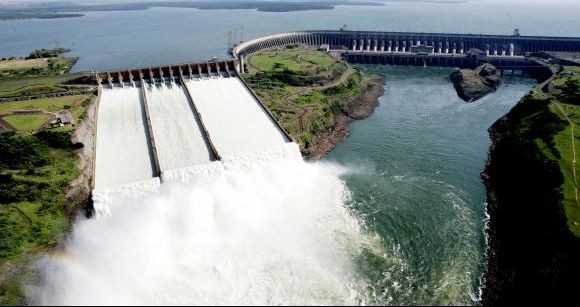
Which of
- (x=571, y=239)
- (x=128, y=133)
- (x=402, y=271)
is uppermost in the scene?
(x=128, y=133)

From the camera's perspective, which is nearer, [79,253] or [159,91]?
[79,253]

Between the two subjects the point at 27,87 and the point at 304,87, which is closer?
the point at 27,87

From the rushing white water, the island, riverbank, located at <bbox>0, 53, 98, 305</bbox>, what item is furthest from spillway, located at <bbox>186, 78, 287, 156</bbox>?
riverbank, located at <bbox>0, 53, 98, 305</bbox>

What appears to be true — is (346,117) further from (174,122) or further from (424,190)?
(174,122)

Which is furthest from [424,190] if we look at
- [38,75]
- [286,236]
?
[38,75]

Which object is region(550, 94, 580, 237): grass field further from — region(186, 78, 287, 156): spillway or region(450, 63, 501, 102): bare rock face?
region(186, 78, 287, 156): spillway

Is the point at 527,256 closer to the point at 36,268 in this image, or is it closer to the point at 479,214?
the point at 479,214

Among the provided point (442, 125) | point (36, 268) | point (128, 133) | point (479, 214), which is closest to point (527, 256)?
point (479, 214)
